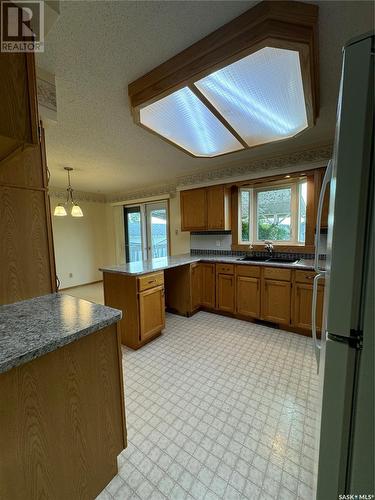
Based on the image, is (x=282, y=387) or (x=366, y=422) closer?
(x=366, y=422)

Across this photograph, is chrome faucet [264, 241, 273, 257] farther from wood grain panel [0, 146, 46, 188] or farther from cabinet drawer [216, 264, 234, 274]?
wood grain panel [0, 146, 46, 188]

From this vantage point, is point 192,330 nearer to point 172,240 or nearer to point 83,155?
point 172,240

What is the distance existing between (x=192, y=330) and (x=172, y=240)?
2204 mm

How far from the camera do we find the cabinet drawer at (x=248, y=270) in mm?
3066

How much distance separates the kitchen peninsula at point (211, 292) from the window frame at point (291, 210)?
357 mm

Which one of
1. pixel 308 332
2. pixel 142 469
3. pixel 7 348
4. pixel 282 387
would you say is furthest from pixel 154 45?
pixel 308 332

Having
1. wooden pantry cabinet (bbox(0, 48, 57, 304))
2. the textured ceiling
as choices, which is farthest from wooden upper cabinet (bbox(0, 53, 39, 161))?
the textured ceiling

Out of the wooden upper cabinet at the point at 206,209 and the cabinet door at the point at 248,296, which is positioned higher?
the wooden upper cabinet at the point at 206,209

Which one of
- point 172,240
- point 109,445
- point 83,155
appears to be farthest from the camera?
point 172,240

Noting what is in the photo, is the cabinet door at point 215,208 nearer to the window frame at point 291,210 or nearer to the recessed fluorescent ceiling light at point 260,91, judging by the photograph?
the window frame at point 291,210

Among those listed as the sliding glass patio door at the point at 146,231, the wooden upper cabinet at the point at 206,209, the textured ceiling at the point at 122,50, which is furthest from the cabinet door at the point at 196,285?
the textured ceiling at the point at 122,50

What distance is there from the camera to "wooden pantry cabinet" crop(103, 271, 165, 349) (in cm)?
250

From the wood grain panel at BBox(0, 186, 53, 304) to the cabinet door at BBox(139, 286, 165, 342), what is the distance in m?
1.18

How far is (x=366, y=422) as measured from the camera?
A: 68 cm
